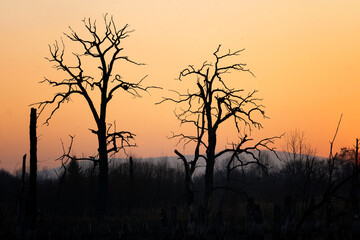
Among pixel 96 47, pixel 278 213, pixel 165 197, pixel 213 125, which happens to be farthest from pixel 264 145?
pixel 165 197

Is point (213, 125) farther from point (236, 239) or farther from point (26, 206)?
point (26, 206)

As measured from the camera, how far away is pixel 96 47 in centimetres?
2672

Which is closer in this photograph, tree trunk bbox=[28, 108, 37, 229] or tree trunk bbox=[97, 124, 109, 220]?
tree trunk bbox=[28, 108, 37, 229]

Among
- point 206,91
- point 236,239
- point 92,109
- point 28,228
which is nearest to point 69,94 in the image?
point 92,109

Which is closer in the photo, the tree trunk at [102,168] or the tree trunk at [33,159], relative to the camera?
the tree trunk at [33,159]

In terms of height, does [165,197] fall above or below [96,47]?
below

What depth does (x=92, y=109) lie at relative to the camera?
26.0 m

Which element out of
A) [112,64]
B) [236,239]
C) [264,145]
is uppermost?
[112,64]

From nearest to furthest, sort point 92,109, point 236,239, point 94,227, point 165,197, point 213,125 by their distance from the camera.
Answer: point 236,239, point 94,227, point 213,125, point 92,109, point 165,197

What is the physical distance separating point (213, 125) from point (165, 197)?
1411cm

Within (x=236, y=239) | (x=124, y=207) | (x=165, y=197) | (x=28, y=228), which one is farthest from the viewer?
(x=165, y=197)

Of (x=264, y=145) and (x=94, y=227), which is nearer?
(x=94, y=227)

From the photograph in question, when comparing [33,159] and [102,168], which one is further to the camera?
[102,168]

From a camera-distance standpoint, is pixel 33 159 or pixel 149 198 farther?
pixel 149 198
